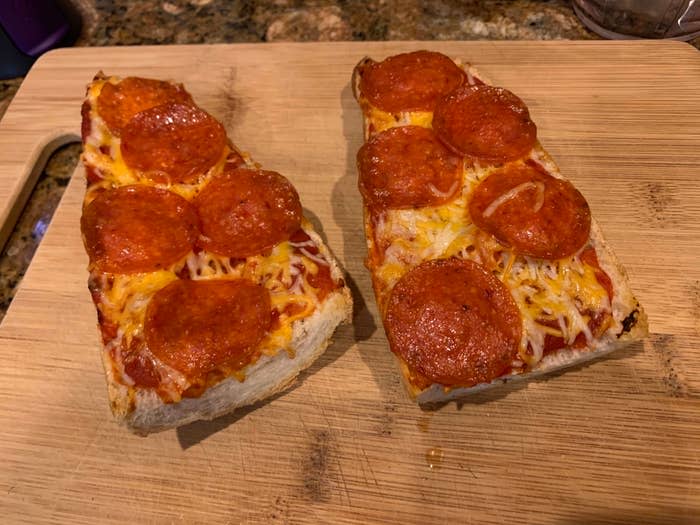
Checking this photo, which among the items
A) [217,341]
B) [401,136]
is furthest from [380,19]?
[217,341]

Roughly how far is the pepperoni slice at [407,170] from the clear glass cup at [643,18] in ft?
7.32

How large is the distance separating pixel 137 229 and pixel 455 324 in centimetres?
162

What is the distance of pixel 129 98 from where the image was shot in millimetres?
3160

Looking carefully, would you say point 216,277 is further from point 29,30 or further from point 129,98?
point 29,30

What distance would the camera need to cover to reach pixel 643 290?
291cm

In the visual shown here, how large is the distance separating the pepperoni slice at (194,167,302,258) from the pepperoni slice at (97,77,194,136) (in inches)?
29.4

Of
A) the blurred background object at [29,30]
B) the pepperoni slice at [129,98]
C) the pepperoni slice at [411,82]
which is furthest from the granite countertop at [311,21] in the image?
the pepperoni slice at [411,82]

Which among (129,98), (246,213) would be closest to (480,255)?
(246,213)

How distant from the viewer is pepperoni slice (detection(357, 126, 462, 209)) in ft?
8.90

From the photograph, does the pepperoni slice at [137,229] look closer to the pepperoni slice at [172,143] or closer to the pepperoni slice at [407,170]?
the pepperoni slice at [172,143]

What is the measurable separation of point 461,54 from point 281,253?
2.24 metres

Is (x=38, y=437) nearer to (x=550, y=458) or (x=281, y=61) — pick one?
(x=550, y=458)

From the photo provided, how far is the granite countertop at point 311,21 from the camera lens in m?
4.30

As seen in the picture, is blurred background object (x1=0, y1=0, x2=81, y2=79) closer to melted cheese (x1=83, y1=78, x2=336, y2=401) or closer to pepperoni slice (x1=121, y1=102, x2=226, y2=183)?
pepperoni slice (x1=121, y1=102, x2=226, y2=183)
